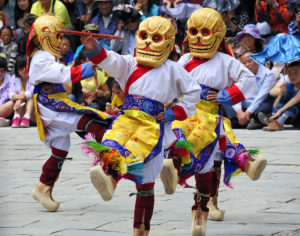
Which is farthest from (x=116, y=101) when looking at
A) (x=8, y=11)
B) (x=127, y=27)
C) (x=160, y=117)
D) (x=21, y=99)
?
(x=8, y=11)

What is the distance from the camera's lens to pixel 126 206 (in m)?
7.07

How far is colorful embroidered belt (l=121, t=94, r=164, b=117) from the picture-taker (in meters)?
5.49

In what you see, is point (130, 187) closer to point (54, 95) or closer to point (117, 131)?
point (54, 95)

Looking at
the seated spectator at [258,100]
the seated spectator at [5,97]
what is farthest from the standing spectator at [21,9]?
the seated spectator at [258,100]

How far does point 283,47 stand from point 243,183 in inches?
173

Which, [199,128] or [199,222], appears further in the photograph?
[199,128]

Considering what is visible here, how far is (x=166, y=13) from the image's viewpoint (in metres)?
13.1

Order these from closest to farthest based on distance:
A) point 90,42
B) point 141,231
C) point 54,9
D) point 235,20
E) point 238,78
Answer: point 141,231 → point 90,42 → point 238,78 → point 235,20 → point 54,9

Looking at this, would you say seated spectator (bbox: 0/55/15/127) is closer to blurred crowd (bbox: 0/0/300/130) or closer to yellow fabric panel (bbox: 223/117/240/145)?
blurred crowd (bbox: 0/0/300/130)

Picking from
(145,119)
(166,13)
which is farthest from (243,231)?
(166,13)

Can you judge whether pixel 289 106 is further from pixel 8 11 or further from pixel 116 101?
pixel 8 11

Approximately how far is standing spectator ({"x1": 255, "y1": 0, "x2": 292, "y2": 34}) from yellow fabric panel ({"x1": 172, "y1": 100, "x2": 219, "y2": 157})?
648 cm

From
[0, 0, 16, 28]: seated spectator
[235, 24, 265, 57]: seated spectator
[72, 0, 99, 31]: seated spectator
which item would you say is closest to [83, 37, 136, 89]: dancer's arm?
[235, 24, 265, 57]: seated spectator

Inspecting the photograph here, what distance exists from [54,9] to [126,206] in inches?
317
